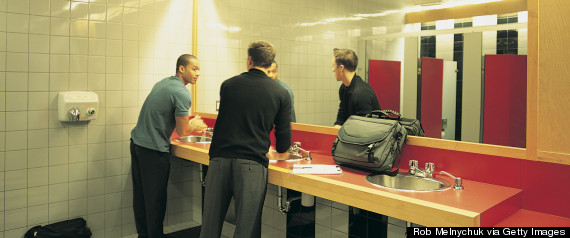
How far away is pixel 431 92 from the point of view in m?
2.83

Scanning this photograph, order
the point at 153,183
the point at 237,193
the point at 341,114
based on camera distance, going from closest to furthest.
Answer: the point at 237,193 < the point at 341,114 < the point at 153,183

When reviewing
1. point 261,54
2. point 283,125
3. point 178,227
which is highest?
point 261,54

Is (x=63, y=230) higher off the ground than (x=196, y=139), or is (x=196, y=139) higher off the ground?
(x=196, y=139)

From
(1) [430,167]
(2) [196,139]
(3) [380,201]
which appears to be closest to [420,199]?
(3) [380,201]

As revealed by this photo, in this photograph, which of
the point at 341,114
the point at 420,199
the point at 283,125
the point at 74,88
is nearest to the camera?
the point at 420,199

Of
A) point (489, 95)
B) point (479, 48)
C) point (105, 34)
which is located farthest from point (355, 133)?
point (105, 34)

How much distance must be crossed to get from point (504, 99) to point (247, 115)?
5.08ft

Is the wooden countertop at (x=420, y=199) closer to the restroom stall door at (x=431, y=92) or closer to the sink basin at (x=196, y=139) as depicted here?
the restroom stall door at (x=431, y=92)

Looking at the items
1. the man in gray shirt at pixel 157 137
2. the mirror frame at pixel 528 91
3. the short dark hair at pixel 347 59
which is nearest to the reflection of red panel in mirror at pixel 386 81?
the short dark hair at pixel 347 59

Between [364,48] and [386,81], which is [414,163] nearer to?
[386,81]

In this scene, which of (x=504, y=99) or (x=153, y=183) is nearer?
(x=504, y=99)

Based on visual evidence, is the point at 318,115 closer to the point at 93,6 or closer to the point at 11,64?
the point at 93,6

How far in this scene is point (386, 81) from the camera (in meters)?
3.00

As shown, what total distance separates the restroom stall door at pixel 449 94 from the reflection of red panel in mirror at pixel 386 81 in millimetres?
315
